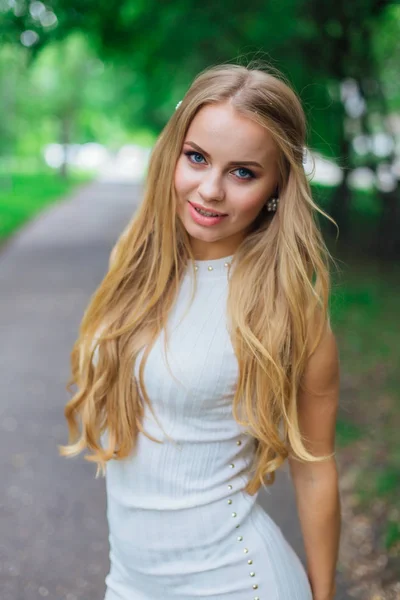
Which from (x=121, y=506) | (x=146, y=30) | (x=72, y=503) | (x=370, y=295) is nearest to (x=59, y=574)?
(x=72, y=503)

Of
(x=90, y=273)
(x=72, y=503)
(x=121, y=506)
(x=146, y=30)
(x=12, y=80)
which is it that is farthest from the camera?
(x=12, y=80)

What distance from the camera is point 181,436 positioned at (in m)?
1.66

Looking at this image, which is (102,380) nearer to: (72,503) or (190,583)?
(190,583)

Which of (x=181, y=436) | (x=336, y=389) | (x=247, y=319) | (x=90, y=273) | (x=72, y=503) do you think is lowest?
(x=90, y=273)

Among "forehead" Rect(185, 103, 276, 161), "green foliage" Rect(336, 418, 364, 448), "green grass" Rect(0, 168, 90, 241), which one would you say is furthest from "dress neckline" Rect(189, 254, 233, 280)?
"green grass" Rect(0, 168, 90, 241)

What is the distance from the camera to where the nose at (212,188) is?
162cm

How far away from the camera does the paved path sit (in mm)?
3756

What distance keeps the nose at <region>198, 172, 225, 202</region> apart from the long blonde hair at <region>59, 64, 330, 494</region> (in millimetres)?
126

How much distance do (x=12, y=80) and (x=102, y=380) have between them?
28905mm

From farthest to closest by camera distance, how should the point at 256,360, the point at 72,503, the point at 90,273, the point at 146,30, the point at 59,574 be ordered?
the point at 90,273
the point at 146,30
the point at 72,503
the point at 59,574
the point at 256,360

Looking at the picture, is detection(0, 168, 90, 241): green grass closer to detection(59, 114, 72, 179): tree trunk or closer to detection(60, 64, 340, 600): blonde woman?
detection(59, 114, 72, 179): tree trunk

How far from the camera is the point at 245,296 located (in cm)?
167

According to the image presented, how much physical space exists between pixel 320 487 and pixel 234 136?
2.59 ft

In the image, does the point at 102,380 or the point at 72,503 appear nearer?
the point at 102,380
